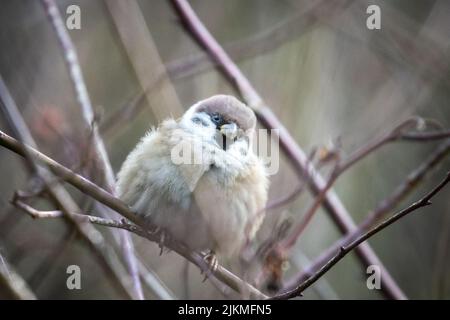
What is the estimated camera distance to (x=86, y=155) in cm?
273

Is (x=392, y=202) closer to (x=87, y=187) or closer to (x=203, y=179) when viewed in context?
(x=203, y=179)

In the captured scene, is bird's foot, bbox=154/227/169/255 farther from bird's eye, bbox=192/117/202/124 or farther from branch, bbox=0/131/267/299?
bird's eye, bbox=192/117/202/124

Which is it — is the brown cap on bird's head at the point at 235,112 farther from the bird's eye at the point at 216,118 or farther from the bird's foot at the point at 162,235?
the bird's foot at the point at 162,235

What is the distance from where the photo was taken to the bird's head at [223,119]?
318 cm

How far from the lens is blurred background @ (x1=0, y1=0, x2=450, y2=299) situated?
337 cm

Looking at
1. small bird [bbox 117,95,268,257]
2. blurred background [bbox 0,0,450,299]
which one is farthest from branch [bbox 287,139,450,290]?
small bird [bbox 117,95,268,257]

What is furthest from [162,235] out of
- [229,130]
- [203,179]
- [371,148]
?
[371,148]

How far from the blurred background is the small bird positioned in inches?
7.6

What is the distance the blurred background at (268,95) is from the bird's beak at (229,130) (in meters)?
0.32

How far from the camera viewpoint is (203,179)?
291cm

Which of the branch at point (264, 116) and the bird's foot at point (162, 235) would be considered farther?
the branch at point (264, 116)

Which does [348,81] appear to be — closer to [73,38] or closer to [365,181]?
[365,181]

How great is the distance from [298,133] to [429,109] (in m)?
1.05

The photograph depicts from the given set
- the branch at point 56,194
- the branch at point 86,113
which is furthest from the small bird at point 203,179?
the branch at point 56,194
